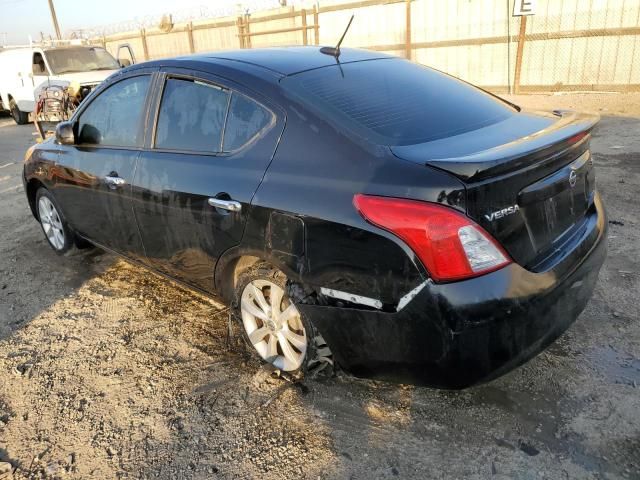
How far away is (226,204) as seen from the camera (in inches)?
105

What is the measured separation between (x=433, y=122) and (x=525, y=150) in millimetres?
555

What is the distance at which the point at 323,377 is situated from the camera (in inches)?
111

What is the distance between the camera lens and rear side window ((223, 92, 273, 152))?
8.60 ft

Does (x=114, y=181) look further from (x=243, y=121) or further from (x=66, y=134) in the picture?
(x=243, y=121)

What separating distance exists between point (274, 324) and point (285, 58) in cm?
148

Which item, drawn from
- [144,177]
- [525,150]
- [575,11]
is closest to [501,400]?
[525,150]

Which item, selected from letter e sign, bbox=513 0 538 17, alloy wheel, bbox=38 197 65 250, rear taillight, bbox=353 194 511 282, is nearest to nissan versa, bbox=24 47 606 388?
rear taillight, bbox=353 194 511 282

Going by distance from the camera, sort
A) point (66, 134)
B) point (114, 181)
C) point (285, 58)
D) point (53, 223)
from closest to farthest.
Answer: point (285, 58), point (114, 181), point (66, 134), point (53, 223)

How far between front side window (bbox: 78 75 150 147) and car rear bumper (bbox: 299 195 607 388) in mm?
1836

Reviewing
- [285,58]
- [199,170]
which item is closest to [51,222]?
[199,170]

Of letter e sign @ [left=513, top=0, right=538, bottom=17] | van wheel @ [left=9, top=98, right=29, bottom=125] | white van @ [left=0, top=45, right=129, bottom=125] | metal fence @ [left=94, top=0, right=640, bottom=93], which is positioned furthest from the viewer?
van wheel @ [left=9, top=98, right=29, bottom=125]

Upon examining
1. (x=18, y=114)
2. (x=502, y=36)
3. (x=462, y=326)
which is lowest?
(x=18, y=114)

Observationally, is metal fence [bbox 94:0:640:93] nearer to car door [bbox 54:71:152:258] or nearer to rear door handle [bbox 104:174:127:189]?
car door [bbox 54:71:152:258]

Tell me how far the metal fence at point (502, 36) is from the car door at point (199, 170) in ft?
37.0
